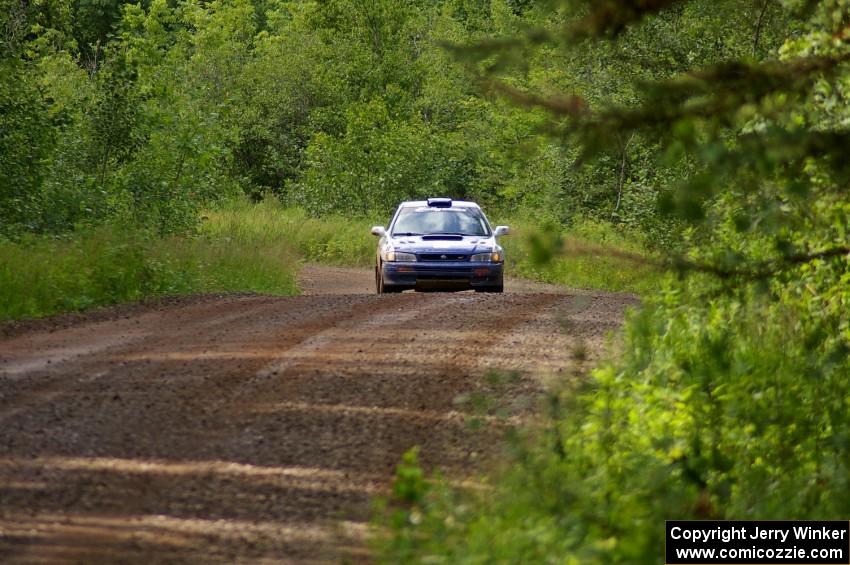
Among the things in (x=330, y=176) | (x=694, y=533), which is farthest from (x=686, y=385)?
(x=330, y=176)

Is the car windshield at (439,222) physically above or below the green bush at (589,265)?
above

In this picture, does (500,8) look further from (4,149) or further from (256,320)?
(256,320)

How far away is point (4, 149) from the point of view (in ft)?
71.7

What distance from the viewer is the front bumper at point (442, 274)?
21484 millimetres

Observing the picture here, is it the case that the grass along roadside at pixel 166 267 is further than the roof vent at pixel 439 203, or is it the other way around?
the roof vent at pixel 439 203

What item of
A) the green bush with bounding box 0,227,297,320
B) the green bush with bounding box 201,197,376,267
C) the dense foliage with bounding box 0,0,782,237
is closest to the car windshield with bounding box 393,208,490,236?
the dense foliage with bounding box 0,0,782,237

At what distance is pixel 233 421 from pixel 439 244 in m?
12.6

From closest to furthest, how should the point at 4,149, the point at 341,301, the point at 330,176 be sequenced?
the point at 341,301 < the point at 4,149 < the point at 330,176

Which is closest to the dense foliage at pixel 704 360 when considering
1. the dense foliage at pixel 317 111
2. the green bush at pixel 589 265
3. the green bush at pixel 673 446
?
the green bush at pixel 673 446

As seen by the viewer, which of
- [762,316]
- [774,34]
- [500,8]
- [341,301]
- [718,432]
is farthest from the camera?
[500,8]

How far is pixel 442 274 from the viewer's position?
21531mm

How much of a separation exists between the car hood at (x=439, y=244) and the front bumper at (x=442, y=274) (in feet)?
0.66

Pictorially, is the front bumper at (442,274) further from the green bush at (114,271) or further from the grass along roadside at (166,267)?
the green bush at (114,271)

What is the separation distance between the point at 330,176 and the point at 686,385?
1427 inches
